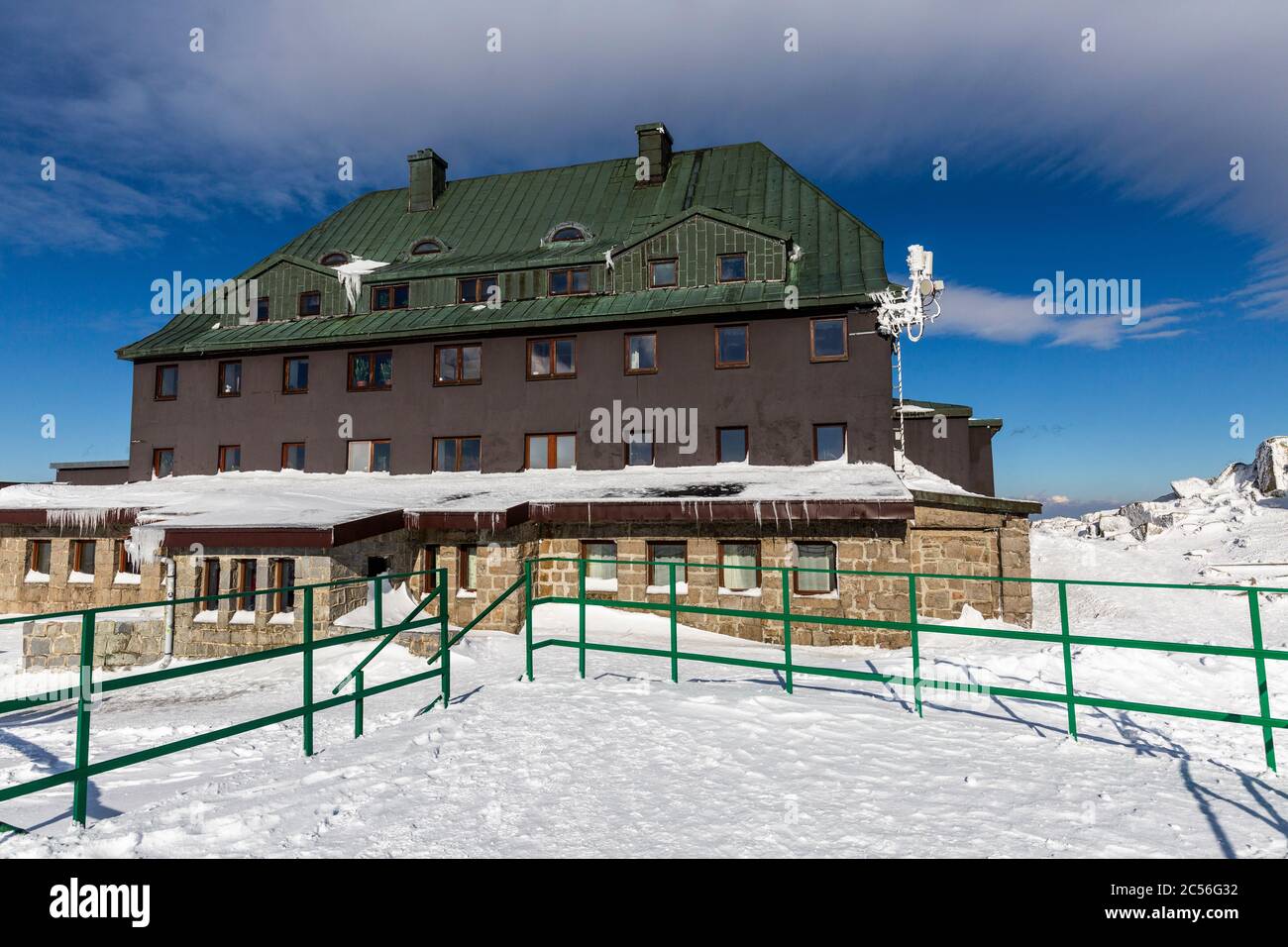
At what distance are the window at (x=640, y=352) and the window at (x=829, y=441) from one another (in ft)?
16.3

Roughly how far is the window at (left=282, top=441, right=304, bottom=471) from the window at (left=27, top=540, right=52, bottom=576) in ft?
20.4

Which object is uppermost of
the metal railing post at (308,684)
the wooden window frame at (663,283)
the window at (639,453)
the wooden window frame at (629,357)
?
the wooden window frame at (663,283)

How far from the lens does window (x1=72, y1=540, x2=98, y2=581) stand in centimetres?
1827

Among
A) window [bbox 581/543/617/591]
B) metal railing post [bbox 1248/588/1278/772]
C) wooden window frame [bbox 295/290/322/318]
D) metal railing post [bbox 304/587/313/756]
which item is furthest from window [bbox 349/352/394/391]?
metal railing post [bbox 1248/588/1278/772]

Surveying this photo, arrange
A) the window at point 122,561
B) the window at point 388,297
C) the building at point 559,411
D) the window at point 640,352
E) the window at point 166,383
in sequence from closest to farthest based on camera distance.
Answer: the building at point 559,411
the window at point 122,561
the window at point 640,352
the window at point 388,297
the window at point 166,383

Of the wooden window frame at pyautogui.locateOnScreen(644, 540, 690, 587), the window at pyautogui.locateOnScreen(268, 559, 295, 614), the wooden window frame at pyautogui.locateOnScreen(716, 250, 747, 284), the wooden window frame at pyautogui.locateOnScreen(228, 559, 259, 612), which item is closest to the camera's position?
the window at pyautogui.locateOnScreen(268, 559, 295, 614)

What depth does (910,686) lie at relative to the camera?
29.7ft

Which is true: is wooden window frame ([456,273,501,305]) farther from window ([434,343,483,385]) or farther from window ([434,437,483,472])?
window ([434,437,483,472])

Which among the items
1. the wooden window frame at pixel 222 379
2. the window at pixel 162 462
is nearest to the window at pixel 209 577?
the wooden window frame at pixel 222 379

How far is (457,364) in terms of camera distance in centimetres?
2098

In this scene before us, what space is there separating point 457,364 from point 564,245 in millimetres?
5303

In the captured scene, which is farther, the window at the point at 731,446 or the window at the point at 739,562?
the window at the point at 731,446

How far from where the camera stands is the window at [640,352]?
19.5 meters

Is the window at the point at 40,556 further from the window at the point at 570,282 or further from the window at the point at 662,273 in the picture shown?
the window at the point at 662,273
